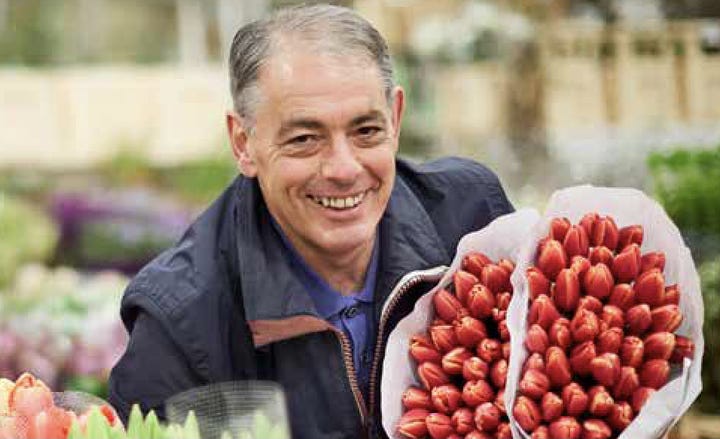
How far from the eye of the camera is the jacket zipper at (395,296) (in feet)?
7.00

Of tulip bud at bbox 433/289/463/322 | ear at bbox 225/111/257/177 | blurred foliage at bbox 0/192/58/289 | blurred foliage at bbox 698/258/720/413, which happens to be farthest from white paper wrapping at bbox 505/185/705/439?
blurred foliage at bbox 0/192/58/289

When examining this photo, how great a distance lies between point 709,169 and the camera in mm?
4219

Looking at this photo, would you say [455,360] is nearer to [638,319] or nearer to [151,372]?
[638,319]

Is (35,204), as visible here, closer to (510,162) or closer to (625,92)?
(510,162)

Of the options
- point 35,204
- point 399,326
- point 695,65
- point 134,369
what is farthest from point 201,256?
point 35,204

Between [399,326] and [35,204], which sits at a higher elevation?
[399,326]

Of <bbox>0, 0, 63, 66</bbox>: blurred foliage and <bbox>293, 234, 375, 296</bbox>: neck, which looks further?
<bbox>0, 0, 63, 66</bbox>: blurred foliage

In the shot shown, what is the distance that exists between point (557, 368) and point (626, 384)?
0.32 ft

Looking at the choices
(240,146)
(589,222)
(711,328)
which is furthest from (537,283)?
(711,328)

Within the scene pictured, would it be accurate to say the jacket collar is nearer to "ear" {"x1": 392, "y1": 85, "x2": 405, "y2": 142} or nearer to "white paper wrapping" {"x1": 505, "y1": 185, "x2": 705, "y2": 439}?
"ear" {"x1": 392, "y1": 85, "x2": 405, "y2": 142}

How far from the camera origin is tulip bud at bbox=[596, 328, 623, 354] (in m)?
1.81

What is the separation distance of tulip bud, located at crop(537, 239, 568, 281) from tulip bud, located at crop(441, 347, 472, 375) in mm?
169

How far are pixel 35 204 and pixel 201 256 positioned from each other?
4828 millimetres

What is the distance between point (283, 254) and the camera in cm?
223
